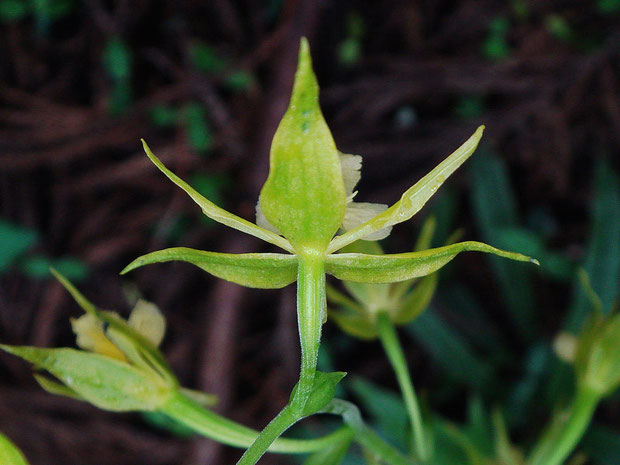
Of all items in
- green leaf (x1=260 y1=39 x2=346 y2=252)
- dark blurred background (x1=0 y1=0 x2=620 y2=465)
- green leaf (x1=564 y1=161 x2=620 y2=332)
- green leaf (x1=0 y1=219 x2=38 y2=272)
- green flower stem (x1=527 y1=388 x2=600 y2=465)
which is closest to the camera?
green leaf (x1=260 y1=39 x2=346 y2=252)

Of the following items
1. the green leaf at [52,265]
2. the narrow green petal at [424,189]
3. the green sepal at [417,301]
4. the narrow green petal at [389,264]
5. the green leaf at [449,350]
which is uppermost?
the narrow green petal at [424,189]

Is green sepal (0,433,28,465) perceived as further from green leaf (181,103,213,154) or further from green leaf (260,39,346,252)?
green leaf (181,103,213,154)

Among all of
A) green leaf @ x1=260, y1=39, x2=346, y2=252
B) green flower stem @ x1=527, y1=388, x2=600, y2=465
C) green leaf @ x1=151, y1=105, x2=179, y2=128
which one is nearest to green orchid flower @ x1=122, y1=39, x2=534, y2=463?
green leaf @ x1=260, y1=39, x2=346, y2=252

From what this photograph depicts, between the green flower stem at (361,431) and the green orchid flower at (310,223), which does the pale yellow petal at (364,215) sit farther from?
the green flower stem at (361,431)

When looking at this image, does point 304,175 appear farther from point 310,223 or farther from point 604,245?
point 604,245

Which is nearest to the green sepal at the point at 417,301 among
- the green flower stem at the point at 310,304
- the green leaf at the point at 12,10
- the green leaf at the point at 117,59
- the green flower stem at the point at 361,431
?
the green flower stem at the point at 361,431

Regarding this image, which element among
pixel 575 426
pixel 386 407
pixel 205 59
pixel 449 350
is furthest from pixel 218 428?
pixel 205 59
